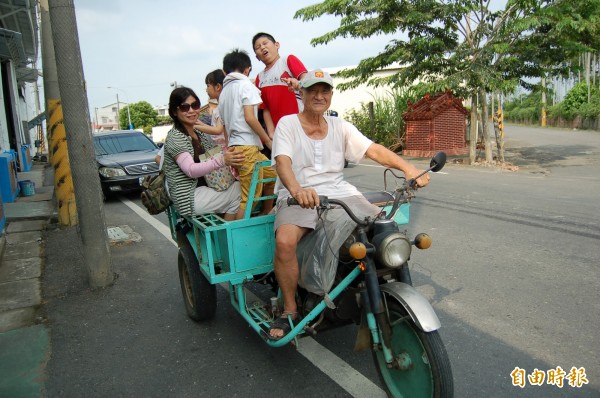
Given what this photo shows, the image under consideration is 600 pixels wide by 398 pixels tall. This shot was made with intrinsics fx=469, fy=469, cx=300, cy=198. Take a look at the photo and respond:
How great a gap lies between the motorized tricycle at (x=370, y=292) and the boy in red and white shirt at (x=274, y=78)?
1169 millimetres

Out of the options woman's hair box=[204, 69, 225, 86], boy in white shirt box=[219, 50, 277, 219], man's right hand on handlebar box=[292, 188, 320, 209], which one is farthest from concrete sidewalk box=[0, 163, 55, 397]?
woman's hair box=[204, 69, 225, 86]

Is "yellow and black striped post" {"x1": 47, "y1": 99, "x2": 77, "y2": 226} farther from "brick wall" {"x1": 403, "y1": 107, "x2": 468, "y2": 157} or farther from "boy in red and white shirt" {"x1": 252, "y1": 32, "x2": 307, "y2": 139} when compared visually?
"brick wall" {"x1": 403, "y1": 107, "x2": 468, "y2": 157}

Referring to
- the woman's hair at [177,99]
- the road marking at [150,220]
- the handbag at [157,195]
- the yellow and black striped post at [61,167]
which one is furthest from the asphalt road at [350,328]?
the woman's hair at [177,99]

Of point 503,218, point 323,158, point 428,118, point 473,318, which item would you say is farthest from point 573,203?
point 428,118

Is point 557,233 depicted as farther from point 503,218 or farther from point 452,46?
point 452,46

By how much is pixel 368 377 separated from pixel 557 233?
407 centimetres

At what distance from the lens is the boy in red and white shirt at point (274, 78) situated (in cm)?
420

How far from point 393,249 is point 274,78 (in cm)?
244

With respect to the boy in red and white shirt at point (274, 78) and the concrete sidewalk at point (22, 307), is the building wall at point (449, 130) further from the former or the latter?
the boy in red and white shirt at point (274, 78)

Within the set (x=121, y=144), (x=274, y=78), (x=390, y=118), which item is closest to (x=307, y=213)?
(x=274, y=78)

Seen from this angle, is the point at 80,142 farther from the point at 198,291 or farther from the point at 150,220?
the point at 150,220

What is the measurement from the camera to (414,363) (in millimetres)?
2354

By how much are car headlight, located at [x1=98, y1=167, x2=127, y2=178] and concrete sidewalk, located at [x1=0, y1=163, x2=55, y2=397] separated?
→ 5.54 feet

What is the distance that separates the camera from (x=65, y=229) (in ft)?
24.0
